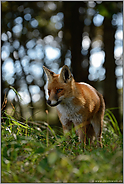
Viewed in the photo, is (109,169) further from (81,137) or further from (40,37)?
(40,37)

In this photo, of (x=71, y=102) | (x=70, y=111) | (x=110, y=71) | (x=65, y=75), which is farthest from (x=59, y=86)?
(x=110, y=71)

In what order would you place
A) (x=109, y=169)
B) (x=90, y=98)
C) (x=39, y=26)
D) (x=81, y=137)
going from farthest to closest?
(x=39, y=26)
(x=90, y=98)
(x=81, y=137)
(x=109, y=169)

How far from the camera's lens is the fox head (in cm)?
347

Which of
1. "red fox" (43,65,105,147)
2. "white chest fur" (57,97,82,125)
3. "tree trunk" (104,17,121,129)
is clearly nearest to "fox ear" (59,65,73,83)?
"red fox" (43,65,105,147)


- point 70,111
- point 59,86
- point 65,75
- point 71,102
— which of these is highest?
point 65,75

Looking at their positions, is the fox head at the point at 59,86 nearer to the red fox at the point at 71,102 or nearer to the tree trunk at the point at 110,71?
the red fox at the point at 71,102

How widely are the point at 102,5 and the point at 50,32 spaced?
4385 mm

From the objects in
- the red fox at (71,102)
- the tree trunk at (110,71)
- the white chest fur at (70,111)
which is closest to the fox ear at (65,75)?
the red fox at (71,102)

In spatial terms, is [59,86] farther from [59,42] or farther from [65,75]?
[59,42]

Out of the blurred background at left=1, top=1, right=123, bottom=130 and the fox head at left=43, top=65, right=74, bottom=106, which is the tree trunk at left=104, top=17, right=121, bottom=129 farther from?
the fox head at left=43, top=65, right=74, bottom=106

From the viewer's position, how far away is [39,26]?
9.69 metres

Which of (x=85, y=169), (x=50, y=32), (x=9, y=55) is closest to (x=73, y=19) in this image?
(x=50, y=32)

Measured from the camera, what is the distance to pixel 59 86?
11.8ft

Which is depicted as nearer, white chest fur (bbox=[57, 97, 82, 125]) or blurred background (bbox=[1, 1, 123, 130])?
white chest fur (bbox=[57, 97, 82, 125])
